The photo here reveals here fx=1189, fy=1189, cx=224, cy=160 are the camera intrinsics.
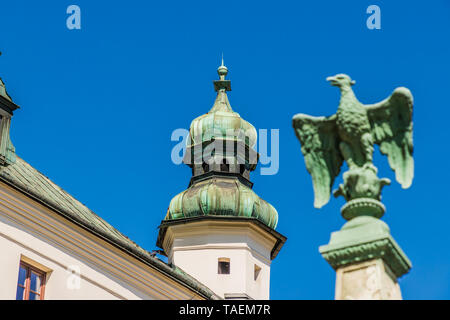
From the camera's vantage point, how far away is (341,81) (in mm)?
14750

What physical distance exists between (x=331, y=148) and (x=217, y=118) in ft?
72.7

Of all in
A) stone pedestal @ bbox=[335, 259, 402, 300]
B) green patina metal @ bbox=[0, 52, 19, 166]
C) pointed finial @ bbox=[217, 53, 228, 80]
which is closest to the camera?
stone pedestal @ bbox=[335, 259, 402, 300]

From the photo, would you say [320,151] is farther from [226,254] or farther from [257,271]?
[257,271]

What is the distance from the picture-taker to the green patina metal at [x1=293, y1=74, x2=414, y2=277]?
13.6m

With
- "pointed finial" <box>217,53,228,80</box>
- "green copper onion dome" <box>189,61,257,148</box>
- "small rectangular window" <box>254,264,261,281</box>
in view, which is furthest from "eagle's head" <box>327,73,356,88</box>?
"pointed finial" <box>217,53,228,80</box>

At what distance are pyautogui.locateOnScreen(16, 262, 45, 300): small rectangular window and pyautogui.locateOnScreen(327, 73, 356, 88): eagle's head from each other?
12508 millimetres

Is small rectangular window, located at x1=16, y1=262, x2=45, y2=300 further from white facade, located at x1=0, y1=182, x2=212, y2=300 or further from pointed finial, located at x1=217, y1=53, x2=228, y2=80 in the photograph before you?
pointed finial, located at x1=217, y1=53, x2=228, y2=80

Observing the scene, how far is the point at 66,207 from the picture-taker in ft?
91.9

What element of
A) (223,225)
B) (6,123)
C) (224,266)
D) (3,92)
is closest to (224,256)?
(224,266)
